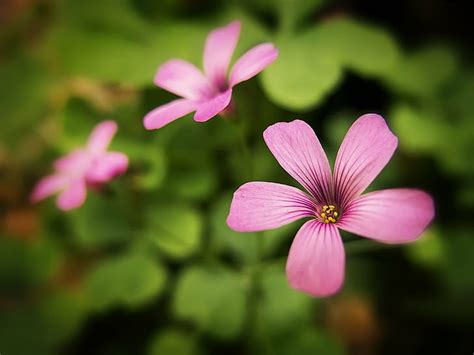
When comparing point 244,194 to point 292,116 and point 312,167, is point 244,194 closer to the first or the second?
point 312,167

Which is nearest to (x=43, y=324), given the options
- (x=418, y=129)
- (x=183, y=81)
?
(x=183, y=81)

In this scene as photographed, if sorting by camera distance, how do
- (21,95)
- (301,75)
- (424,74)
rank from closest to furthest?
(301,75)
(424,74)
(21,95)

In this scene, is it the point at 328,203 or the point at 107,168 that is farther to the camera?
the point at 107,168

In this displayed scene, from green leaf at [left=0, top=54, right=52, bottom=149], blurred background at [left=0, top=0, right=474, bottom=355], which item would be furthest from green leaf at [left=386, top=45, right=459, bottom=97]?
green leaf at [left=0, top=54, right=52, bottom=149]

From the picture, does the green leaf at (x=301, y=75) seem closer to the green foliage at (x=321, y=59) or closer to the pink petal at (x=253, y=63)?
the green foliage at (x=321, y=59)

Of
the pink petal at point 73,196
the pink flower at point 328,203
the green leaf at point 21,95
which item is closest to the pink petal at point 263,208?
the pink flower at point 328,203

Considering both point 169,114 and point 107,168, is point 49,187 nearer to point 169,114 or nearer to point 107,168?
point 107,168
